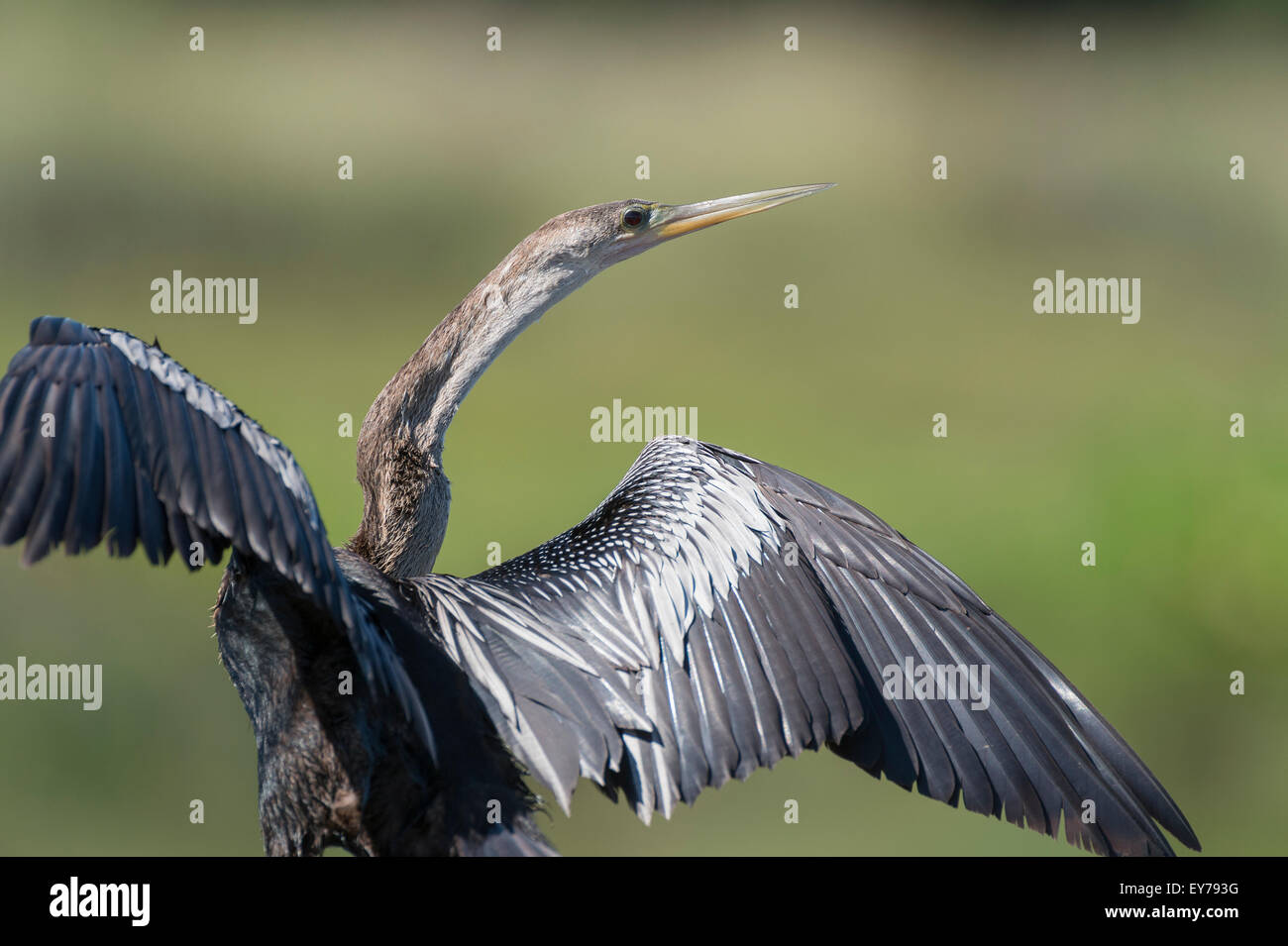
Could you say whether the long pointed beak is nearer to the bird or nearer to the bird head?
the bird head

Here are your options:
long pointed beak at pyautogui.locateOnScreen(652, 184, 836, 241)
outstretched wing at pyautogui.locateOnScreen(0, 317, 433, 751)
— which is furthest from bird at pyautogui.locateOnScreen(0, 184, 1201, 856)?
long pointed beak at pyautogui.locateOnScreen(652, 184, 836, 241)

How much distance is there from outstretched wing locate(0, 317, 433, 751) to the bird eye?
2.15 meters

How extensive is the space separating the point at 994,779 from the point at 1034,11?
43.0 feet

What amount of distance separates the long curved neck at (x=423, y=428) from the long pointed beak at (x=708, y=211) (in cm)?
66

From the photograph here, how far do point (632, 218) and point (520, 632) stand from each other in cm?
191

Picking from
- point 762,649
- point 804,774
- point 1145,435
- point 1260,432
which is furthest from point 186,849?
point 1260,432

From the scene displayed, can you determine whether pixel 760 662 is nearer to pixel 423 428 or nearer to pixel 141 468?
pixel 423 428

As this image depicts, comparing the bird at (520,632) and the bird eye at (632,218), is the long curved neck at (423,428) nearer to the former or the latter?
the bird at (520,632)

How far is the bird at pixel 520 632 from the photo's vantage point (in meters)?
3.23

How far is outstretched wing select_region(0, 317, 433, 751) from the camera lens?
3123 millimetres

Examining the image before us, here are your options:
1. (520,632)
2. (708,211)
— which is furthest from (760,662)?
(708,211)

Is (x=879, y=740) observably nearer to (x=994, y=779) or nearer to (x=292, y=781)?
(x=994, y=779)

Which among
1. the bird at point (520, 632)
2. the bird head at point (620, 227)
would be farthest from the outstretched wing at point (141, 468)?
the bird head at point (620, 227)

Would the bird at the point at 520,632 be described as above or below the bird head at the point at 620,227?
below
